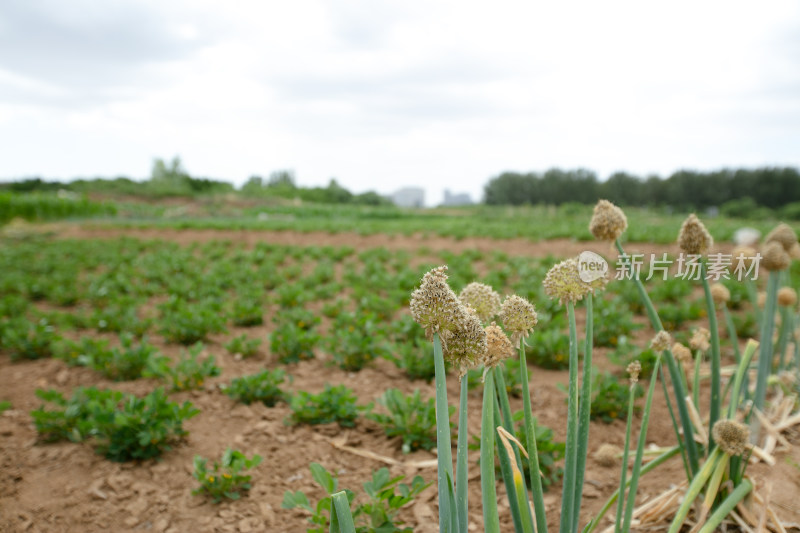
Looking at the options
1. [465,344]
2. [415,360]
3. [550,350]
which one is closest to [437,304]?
[465,344]

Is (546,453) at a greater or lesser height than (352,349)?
lesser

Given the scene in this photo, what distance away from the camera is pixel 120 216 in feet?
88.7

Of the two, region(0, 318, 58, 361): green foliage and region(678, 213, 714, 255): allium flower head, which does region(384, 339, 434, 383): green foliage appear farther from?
region(0, 318, 58, 361): green foliage

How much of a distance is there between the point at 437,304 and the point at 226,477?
1.91 metres

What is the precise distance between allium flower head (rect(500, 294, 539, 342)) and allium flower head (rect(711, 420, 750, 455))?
105 centimetres

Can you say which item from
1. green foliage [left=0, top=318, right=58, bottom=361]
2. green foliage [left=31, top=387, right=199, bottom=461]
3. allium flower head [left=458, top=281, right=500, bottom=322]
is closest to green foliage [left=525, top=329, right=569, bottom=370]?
green foliage [left=31, top=387, right=199, bottom=461]

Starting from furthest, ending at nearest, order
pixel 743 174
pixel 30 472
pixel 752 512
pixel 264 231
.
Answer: pixel 743 174, pixel 264 231, pixel 30 472, pixel 752 512

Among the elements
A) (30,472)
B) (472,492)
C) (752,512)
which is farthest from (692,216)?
(30,472)

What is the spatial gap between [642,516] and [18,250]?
14657 mm

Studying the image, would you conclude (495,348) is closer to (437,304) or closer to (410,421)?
(437,304)

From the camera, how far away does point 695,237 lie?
1734 millimetres

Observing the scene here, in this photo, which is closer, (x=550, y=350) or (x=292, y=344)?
(x=550, y=350)

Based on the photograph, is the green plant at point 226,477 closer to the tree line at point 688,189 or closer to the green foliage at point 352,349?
the green foliage at point 352,349

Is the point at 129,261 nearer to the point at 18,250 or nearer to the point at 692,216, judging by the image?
the point at 18,250
